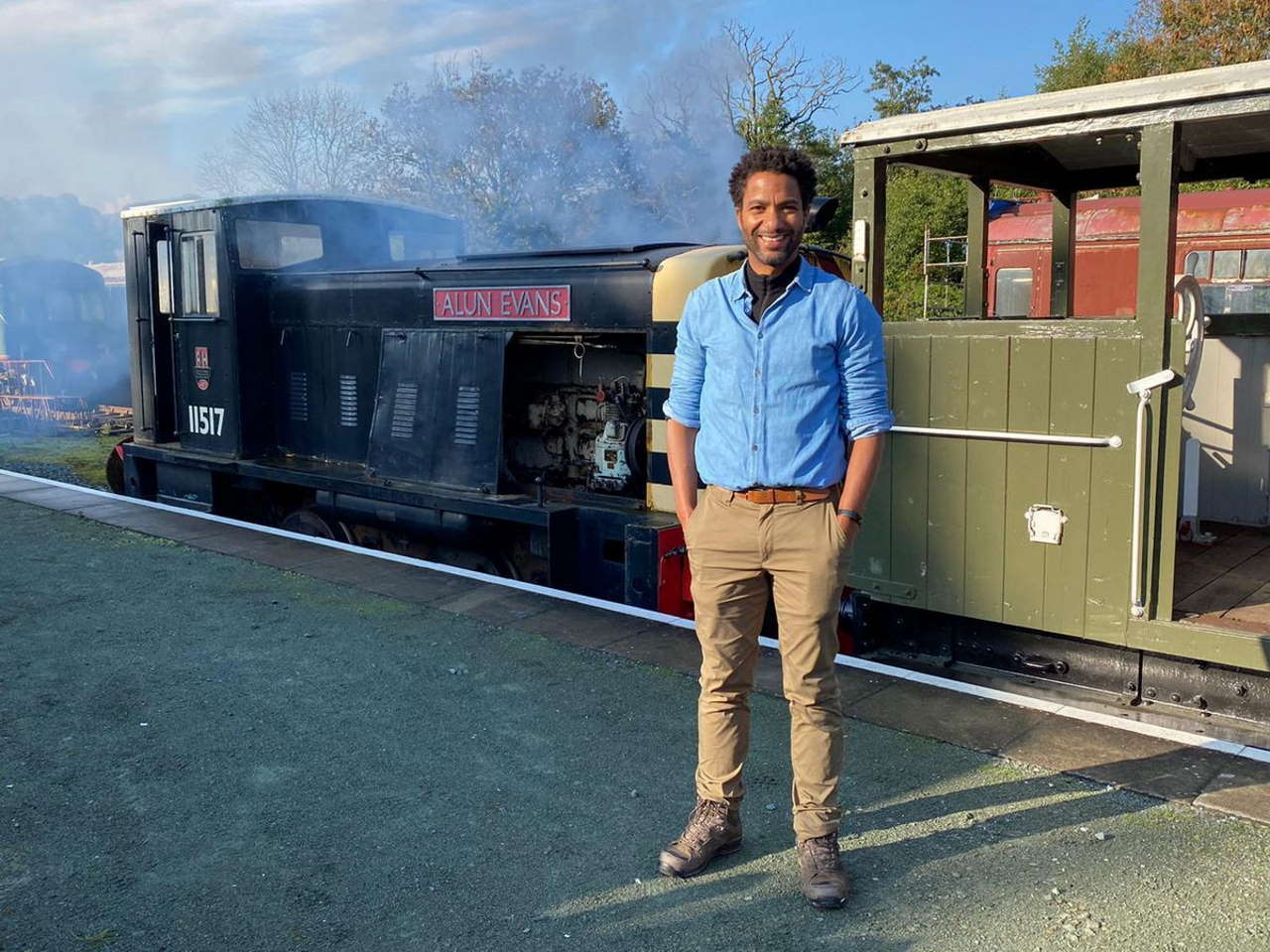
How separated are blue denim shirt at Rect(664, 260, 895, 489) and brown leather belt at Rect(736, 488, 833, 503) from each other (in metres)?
0.02

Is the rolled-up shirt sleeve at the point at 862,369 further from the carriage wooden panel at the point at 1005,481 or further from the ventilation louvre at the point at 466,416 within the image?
the ventilation louvre at the point at 466,416

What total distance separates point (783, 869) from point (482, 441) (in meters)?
4.60

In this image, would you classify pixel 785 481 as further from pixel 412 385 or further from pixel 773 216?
pixel 412 385

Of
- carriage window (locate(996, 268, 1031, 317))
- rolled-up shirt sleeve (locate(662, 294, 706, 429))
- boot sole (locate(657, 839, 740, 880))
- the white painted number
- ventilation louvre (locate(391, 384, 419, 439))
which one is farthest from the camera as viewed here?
carriage window (locate(996, 268, 1031, 317))

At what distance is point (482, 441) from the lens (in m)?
7.37

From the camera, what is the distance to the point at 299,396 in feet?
29.4

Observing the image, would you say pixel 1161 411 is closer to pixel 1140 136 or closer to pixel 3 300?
pixel 1140 136

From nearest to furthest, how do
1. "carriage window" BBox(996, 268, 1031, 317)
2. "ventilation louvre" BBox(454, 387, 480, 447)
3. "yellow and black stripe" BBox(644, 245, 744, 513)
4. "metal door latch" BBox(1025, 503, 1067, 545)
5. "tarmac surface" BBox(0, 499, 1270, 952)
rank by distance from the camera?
"tarmac surface" BBox(0, 499, 1270, 952) < "metal door latch" BBox(1025, 503, 1067, 545) < "yellow and black stripe" BBox(644, 245, 744, 513) < "ventilation louvre" BBox(454, 387, 480, 447) < "carriage window" BBox(996, 268, 1031, 317)

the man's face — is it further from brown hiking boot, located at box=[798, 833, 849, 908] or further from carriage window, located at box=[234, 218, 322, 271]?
carriage window, located at box=[234, 218, 322, 271]

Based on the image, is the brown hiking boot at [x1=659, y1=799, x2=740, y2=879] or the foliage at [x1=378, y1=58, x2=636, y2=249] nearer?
the brown hiking boot at [x1=659, y1=799, x2=740, y2=879]

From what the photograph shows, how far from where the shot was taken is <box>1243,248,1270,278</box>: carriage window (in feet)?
41.5

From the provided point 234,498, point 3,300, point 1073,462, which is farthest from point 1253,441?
point 3,300

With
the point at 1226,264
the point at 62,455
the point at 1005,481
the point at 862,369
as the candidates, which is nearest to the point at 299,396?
the point at 1005,481

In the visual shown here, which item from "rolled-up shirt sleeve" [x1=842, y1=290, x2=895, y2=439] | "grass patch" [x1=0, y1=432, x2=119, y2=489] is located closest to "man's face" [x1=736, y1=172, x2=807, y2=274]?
"rolled-up shirt sleeve" [x1=842, y1=290, x2=895, y2=439]
